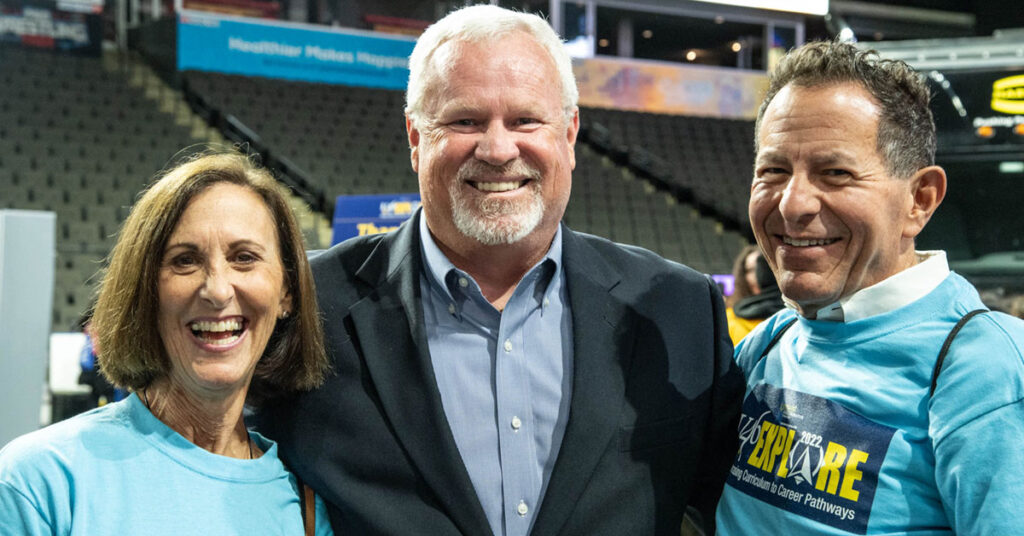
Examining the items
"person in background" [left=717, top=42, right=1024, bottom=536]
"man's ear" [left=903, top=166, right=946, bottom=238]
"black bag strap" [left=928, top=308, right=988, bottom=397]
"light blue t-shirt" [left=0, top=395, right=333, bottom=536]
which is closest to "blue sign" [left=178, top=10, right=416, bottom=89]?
"light blue t-shirt" [left=0, top=395, right=333, bottom=536]

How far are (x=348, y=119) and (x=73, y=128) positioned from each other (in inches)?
158

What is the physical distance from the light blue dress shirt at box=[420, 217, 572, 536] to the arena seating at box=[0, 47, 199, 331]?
7.68 metres

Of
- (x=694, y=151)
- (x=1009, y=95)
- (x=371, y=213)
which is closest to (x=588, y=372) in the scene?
(x=371, y=213)

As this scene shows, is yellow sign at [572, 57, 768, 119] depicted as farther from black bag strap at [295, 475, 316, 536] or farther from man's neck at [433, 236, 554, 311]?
black bag strap at [295, 475, 316, 536]

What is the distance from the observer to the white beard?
1854 mm

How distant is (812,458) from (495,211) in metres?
0.74

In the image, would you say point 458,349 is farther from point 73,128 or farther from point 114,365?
point 73,128

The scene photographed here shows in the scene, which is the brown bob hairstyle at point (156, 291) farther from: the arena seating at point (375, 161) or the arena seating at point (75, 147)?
the arena seating at point (375, 161)

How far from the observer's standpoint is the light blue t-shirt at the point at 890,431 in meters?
1.31

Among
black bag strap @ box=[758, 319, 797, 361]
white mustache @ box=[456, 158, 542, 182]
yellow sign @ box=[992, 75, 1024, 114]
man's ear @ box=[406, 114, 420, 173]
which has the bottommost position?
black bag strap @ box=[758, 319, 797, 361]

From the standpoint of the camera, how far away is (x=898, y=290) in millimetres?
1523

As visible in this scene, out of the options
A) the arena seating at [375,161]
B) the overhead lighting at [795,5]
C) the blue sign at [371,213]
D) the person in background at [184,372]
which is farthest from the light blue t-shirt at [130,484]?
the overhead lighting at [795,5]

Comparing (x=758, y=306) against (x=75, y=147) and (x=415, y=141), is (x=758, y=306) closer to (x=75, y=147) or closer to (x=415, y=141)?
(x=415, y=141)

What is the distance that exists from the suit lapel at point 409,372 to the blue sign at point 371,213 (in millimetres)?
3130
